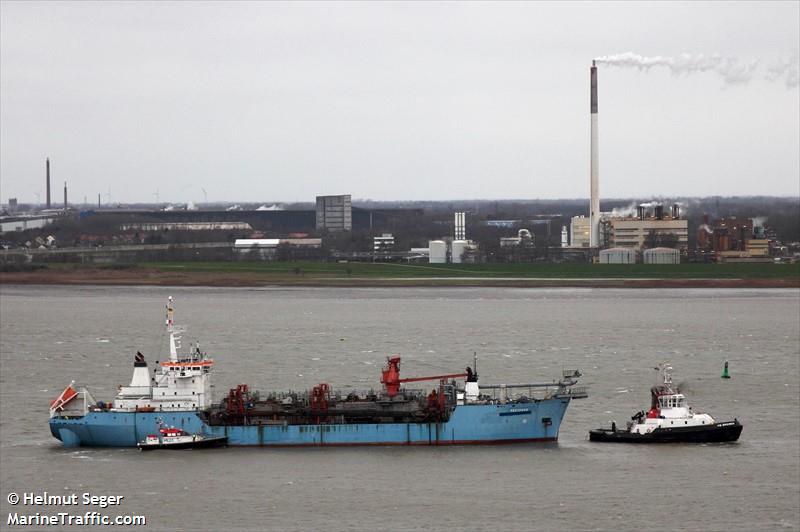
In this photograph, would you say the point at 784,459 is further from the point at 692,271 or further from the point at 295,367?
the point at 692,271

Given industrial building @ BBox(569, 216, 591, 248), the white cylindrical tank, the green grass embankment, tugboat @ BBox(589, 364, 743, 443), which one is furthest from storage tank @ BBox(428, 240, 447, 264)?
tugboat @ BBox(589, 364, 743, 443)

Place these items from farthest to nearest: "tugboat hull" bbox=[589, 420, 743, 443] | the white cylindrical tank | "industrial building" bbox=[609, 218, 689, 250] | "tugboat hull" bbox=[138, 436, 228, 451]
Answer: "industrial building" bbox=[609, 218, 689, 250], the white cylindrical tank, "tugboat hull" bbox=[138, 436, 228, 451], "tugboat hull" bbox=[589, 420, 743, 443]

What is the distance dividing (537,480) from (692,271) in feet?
365

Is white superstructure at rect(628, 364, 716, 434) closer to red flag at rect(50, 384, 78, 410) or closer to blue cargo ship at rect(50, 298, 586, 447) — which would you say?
blue cargo ship at rect(50, 298, 586, 447)

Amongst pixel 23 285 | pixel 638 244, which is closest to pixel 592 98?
pixel 638 244

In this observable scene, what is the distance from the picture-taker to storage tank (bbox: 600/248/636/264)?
166m

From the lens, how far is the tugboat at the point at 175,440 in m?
51.4

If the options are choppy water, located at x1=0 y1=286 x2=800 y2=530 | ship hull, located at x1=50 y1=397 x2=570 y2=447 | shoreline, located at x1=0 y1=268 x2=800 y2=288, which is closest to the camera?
choppy water, located at x1=0 y1=286 x2=800 y2=530

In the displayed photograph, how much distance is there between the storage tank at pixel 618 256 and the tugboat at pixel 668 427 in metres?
114

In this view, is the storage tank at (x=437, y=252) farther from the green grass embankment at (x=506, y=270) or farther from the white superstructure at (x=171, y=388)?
the white superstructure at (x=171, y=388)

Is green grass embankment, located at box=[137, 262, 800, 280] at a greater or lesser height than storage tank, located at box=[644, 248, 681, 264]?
lesser

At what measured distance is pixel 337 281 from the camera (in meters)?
146

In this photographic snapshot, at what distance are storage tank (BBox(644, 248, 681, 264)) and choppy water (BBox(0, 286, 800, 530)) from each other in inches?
1921

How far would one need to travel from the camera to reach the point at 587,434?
53094 mm
